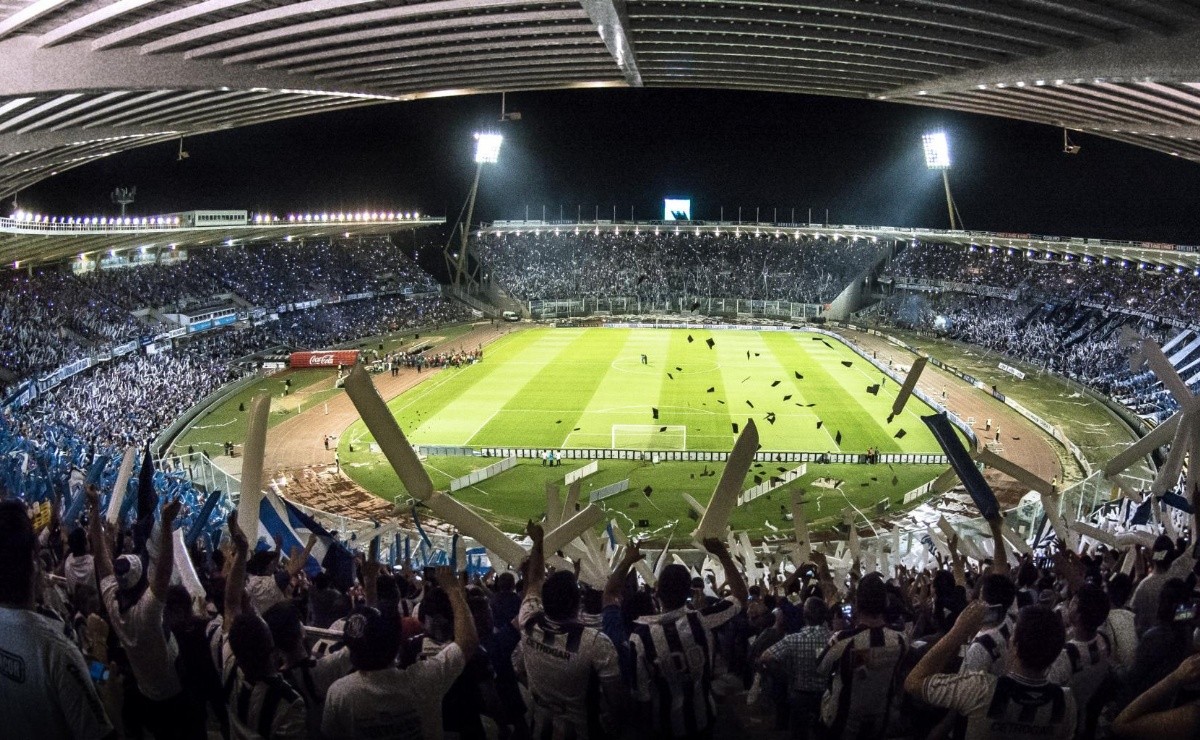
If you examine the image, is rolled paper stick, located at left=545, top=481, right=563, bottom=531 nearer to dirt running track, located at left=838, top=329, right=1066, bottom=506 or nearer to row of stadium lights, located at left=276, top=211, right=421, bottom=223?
dirt running track, located at left=838, top=329, right=1066, bottom=506

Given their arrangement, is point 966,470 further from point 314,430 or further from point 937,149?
point 937,149

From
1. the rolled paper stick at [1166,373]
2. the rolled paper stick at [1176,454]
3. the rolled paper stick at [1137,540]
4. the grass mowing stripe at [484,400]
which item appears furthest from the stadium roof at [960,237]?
the rolled paper stick at [1166,373]

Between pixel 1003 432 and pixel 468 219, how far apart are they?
64093mm

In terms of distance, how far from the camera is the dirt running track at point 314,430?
102 feet

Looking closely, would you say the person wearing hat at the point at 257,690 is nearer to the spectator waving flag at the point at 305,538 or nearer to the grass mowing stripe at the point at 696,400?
the spectator waving flag at the point at 305,538

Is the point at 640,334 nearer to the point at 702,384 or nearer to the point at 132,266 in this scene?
the point at 702,384

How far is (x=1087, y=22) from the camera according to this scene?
12.5 metres

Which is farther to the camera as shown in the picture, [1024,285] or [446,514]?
[1024,285]

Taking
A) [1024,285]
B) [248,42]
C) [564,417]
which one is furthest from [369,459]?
[1024,285]

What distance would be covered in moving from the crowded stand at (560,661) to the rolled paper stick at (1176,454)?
287 centimetres

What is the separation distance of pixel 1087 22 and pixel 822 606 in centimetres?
1102

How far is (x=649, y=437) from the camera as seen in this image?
109 feet

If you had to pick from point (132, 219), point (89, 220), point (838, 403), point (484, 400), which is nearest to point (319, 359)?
point (132, 219)

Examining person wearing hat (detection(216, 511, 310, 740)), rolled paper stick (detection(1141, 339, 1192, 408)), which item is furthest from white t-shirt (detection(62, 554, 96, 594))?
rolled paper stick (detection(1141, 339, 1192, 408))
